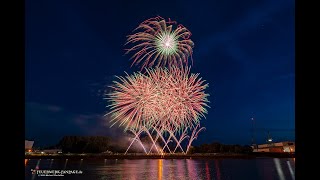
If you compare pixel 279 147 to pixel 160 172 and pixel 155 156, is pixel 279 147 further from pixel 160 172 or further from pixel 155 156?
pixel 160 172

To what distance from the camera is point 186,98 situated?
35.9m

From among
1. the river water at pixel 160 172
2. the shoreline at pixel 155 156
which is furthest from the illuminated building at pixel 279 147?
the river water at pixel 160 172

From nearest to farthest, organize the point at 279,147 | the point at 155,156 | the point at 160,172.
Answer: the point at 160,172 → the point at 155,156 → the point at 279,147

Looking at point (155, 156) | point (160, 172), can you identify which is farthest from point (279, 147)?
point (160, 172)

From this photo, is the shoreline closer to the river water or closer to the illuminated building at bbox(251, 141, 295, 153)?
the illuminated building at bbox(251, 141, 295, 153)

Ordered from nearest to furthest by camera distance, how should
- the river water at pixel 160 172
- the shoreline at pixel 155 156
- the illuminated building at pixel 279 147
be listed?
the river water at pixel 160 172, the shoreline at pixel 155 156, the illuminated building at pixel 279 147

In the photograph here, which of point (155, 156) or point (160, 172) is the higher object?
point (160, 172)

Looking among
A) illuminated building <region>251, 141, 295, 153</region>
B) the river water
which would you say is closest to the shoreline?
illuminated building <region>251, 141, 295, 153</region>

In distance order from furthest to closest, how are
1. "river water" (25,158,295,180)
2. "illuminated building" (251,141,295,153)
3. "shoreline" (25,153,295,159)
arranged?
"illuminated building" (251,141,295,153), "shoreline" (25,153,295,159), "river water" (25,158,295,180)

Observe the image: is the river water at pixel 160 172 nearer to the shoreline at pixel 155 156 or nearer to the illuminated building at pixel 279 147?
the shoreline at pixel 155 156

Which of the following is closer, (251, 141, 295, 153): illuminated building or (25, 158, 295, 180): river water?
(25, 158, 295, 180): river water
